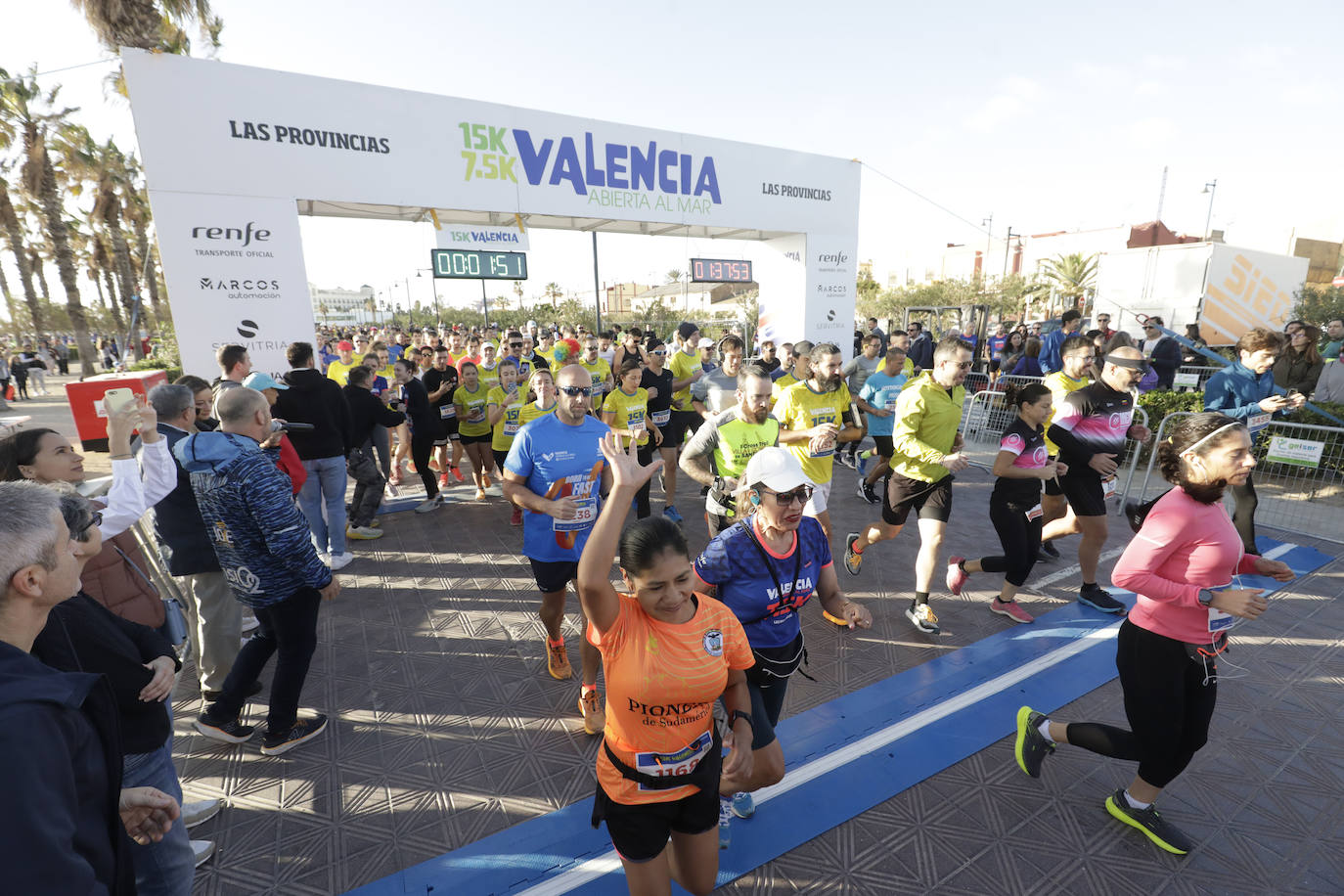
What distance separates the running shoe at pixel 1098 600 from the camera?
16.1 feet

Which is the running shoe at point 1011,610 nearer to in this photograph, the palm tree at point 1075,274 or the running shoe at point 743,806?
the running shoe at point 743,806

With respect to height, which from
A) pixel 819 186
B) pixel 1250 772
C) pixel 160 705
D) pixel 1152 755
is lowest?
pixel 1250 772

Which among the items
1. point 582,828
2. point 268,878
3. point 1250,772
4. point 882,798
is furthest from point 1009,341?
point 268,878

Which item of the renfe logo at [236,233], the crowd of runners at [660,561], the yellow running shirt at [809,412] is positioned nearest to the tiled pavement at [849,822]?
the crowd of runners at [660,561]

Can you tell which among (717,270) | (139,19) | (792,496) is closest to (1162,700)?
(792,496)

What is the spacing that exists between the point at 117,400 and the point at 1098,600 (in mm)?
6719

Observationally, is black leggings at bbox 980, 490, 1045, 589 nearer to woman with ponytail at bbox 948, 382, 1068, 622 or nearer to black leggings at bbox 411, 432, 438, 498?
woman with ponytail at bbox 948, 382, 1068, 622

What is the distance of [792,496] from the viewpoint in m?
2.43

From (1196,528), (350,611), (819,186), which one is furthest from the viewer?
(819,186)

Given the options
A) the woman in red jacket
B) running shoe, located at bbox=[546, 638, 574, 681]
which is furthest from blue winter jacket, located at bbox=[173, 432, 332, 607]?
the woman in red jacket

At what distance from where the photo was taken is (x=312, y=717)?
361 cm

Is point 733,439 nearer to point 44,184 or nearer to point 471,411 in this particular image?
point 471,411

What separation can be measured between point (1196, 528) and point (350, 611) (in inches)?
222

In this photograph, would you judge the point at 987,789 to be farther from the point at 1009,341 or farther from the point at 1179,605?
the point at 1009,341
